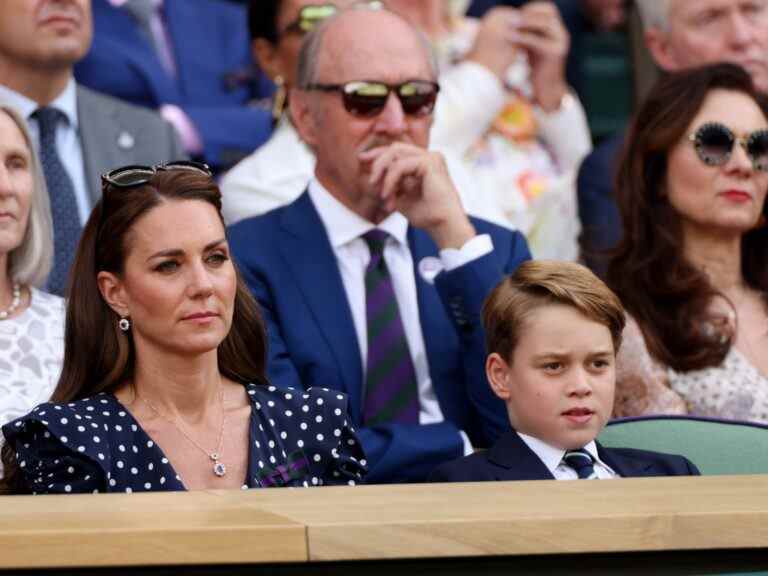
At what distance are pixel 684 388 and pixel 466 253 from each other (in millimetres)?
632

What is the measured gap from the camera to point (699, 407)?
13.5 ft

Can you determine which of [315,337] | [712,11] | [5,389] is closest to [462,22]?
[712,11]

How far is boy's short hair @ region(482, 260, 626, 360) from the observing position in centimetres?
335

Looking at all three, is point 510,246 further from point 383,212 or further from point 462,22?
point 462,22

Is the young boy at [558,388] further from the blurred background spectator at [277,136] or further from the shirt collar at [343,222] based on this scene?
the blurred background spectator at [277,136]

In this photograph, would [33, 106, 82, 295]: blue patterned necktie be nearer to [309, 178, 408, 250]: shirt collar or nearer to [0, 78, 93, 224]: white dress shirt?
[0, 78, 93, 224]: white dress shirt

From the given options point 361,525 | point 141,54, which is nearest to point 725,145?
point 141,54

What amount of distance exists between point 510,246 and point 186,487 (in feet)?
4.46

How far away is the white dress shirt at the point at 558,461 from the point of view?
130 inches

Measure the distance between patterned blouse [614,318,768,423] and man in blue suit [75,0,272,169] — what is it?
1811 mm

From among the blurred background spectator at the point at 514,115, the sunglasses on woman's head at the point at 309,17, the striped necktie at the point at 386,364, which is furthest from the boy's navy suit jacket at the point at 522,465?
the sunglasses on woman's head at the point at 309,17

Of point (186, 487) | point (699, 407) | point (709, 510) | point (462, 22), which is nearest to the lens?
point (709, 510)

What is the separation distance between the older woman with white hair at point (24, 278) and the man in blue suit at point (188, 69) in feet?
4.79

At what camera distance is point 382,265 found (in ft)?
13.7
